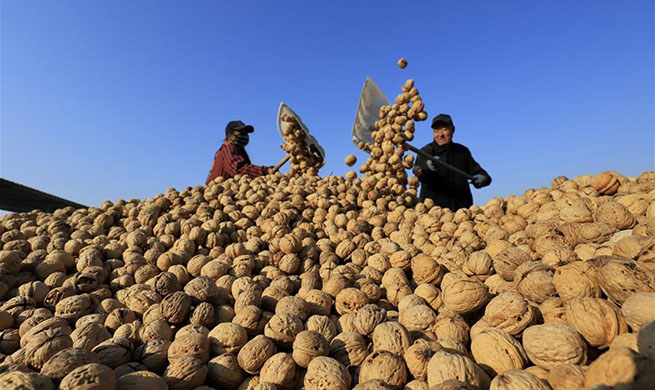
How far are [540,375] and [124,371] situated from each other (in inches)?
89.6

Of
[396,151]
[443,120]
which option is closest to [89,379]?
[396,151]

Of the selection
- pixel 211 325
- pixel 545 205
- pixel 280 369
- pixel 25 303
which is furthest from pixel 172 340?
pixel 545 205

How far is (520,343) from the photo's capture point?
2070 millimetres

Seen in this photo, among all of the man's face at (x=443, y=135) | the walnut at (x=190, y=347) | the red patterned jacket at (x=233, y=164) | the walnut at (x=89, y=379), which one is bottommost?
the walnut at (x=89, y=379)

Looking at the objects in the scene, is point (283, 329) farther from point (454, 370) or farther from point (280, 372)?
point (454, 370)

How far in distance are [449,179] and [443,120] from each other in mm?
1393

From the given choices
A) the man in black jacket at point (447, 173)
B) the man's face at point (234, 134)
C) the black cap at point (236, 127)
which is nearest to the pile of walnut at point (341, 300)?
the man in black jacket at point (447, 173)

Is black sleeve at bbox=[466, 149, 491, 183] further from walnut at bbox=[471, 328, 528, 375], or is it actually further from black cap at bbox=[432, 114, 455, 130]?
walnut at bbox=[471, 328, 528, 375]

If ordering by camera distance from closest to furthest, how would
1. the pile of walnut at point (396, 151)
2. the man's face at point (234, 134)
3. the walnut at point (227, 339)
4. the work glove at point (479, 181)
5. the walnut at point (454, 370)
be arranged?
the walnut at point (454, 370) < the walnut at point (227, 339) < the pile of walnut at point (396, 151) < the work glove at point (479, 181) < the man's face at point (234, 134)

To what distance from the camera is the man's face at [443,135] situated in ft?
26.2

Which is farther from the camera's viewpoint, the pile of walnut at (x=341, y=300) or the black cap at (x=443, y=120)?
the black cap at (x=443, y=120)

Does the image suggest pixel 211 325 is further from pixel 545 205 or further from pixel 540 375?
pixel 545 205

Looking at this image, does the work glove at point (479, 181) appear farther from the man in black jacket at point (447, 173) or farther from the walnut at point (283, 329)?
the walnut at point (283, 329)

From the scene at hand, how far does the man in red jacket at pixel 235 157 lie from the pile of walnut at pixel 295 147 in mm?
594
